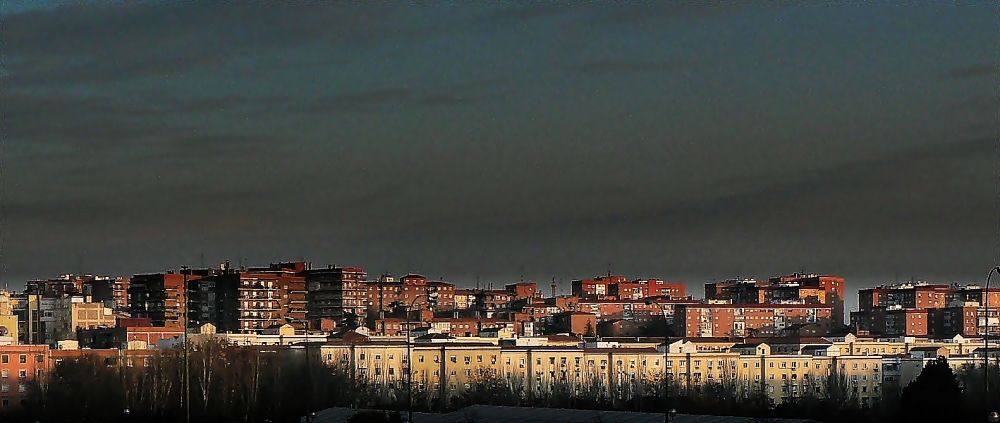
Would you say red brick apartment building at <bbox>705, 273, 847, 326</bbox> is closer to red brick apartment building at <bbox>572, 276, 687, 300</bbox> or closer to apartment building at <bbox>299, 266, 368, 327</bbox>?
red brick apartment building at <bbox>572, 276, 687, 300</bbox>

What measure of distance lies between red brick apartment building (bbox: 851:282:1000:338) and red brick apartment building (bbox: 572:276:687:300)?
12.6 m

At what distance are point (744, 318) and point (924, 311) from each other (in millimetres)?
10225

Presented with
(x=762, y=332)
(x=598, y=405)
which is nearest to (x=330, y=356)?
(x=598, y=405)

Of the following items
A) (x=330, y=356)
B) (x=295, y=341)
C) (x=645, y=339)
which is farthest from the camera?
(x=645, y=339)

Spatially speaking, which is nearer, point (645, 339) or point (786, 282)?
point (645, 339)

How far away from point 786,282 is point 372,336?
4552 cm

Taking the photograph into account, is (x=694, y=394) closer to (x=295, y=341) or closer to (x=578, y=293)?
(x=295, y=341)

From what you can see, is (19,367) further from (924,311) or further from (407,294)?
(924,311)

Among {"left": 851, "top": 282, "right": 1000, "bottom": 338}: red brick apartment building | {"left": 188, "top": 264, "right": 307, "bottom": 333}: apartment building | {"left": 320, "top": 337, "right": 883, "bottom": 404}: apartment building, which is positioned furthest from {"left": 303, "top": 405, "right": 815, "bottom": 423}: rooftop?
{"left": 851, "top": 282, "right": 1000, "bottom": 338}: red brick apartment building

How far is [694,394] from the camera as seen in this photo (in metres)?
58.4

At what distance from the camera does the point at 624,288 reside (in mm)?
114625

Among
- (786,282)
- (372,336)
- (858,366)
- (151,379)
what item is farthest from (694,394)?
(786,282)

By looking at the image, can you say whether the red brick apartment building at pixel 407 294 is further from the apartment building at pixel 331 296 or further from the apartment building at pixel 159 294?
the apartment building at pixel 159 294

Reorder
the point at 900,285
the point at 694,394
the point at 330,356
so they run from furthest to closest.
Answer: the point at 900,285 → the point at 330,356 → the point at 694,394
